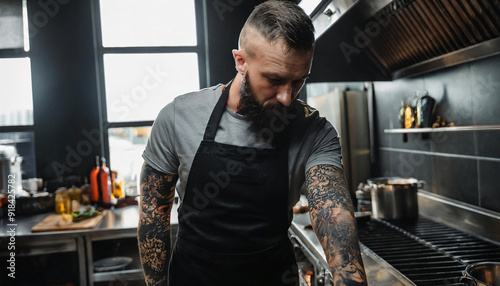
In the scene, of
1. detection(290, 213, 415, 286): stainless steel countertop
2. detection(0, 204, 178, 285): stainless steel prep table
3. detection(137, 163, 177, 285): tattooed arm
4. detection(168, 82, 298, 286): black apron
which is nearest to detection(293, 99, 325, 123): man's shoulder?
detection(168, 82, 298, 286): black apron

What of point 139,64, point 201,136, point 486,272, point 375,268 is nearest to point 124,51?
point 139,64

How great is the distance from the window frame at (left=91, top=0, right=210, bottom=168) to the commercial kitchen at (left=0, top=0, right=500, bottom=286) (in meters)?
0.01

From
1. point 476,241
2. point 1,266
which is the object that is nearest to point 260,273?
point 476,241

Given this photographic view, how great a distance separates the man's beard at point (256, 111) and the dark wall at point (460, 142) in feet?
4.10

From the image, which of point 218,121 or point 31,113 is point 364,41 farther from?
point 31,113

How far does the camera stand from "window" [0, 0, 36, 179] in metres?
3.59

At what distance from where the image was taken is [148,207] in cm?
133

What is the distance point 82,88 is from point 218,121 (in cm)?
283

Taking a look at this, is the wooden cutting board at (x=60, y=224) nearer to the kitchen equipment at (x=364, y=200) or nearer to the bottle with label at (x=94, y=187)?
the bottle with label at (x=94, y=187)

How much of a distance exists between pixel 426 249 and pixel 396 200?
22.2 inches

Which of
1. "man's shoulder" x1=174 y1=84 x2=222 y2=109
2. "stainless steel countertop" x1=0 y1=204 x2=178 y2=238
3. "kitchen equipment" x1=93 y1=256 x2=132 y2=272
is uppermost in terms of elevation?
"man's shoulder" x1=174 y1=84 x2=222 y2=109

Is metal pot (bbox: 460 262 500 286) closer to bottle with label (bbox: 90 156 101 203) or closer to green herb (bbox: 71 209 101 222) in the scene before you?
green herb (bbox: 71 209 101 222)

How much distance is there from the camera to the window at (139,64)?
379cm

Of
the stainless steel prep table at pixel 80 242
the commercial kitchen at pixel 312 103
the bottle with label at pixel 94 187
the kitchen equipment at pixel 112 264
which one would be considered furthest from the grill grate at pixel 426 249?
the bottle with label at pixel 94 187
